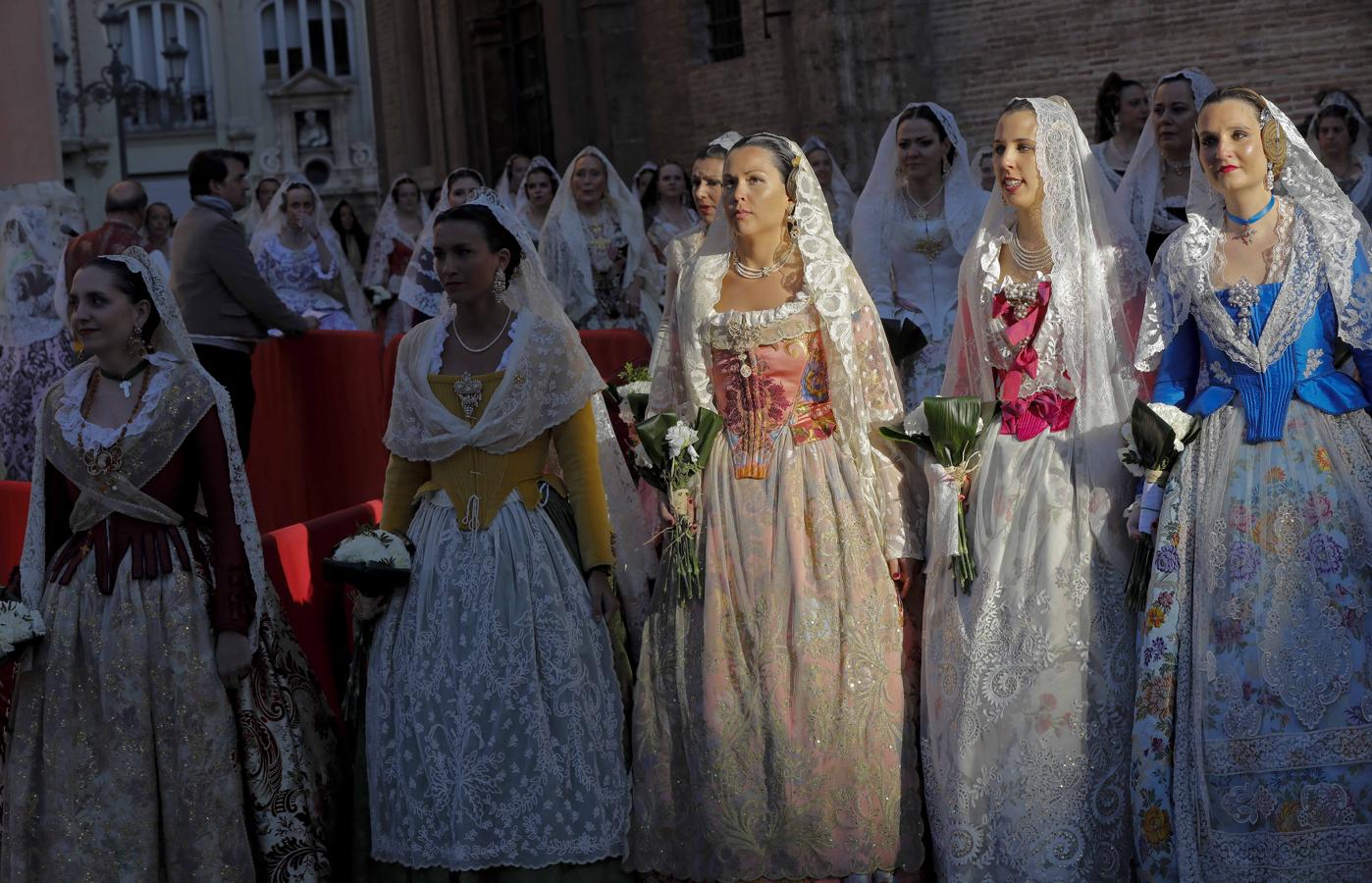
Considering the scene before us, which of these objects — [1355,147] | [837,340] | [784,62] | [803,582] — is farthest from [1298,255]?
[784,62]

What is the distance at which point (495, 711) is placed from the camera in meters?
5.00

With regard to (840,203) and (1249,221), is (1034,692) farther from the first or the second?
(840,203)

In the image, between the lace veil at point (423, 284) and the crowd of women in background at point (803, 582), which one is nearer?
the crowd of women in background at point (803, 582)

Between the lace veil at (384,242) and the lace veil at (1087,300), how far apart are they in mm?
7876

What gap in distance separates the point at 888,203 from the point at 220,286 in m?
3.55

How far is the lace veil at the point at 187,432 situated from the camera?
511cm

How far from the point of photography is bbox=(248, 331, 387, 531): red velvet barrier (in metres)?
9.24

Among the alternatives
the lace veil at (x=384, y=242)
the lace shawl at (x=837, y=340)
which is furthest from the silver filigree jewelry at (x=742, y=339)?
the lace veil at (x=384, y=242)

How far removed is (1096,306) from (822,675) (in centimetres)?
135

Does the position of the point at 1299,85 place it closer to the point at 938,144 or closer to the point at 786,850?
the point at 938,144

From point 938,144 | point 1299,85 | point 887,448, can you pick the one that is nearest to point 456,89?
point 1299,85

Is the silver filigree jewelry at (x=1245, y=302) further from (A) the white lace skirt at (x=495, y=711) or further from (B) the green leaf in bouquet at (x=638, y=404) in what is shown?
(B) the green leaf in bouquet at (x=638, y=404)

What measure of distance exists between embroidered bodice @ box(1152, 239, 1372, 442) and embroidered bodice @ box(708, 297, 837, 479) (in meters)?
1.12

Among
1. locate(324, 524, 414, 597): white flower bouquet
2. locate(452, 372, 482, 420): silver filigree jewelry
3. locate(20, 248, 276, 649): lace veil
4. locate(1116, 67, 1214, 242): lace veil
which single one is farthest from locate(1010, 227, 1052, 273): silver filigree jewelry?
locate(20, 248, 276, 649): lace veil
